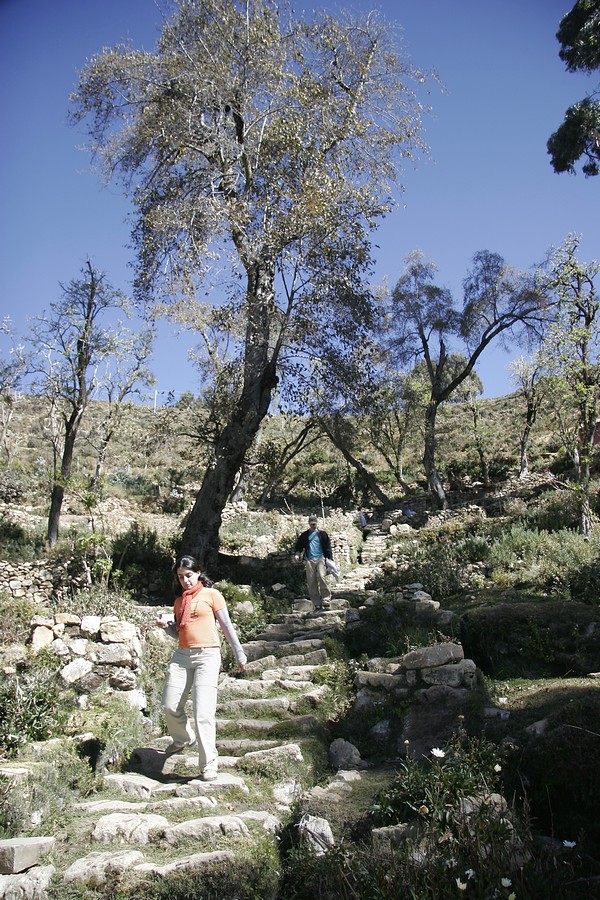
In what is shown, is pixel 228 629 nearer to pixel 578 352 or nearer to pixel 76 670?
pixel 76 670

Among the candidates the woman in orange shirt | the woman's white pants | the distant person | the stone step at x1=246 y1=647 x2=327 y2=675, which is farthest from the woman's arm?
the distant person

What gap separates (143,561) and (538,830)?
9294mm

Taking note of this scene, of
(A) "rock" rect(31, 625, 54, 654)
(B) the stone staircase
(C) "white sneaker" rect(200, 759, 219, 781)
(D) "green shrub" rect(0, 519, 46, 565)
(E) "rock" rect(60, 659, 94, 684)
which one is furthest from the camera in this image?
(D) "green shrub" rect(0, 519, 46, 565)

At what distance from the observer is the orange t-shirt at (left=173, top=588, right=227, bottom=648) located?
5324 millimetres

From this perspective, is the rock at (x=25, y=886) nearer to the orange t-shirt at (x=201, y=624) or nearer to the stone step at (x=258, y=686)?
the orange t-shirt at (x=201, y=624)

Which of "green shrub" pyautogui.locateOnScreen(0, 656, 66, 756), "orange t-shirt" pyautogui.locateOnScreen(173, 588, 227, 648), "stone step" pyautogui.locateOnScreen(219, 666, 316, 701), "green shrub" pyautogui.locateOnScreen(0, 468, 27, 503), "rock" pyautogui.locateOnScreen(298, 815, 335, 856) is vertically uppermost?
"green shrub" pyautogui.locateOnScreen(0, 468, 27, 503)

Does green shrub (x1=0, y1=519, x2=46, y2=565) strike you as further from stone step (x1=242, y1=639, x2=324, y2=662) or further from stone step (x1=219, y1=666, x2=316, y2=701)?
stone step (x1=219, y1=666, x2=316, y2=701)

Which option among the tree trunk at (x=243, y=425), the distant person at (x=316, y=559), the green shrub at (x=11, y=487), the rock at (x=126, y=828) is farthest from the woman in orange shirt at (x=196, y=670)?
the green shrub at (x=11, y=487)

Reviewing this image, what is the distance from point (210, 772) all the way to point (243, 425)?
307 inches

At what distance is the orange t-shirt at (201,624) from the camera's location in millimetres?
5324

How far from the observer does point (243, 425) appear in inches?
475

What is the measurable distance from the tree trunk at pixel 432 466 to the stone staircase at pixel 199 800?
47.2 ft

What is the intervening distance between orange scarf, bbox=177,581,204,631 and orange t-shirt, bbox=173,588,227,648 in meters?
0.03

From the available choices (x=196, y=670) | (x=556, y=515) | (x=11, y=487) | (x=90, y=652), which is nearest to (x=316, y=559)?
(x=90, y=652)
